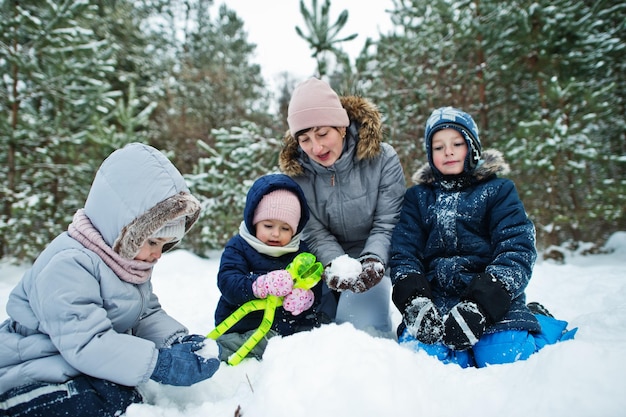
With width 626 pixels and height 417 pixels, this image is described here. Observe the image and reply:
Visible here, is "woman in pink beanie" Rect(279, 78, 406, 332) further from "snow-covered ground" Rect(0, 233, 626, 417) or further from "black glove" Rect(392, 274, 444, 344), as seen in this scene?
"snow-covered ground" Rect(0, 233, 626, 417)

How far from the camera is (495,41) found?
24.2 ft

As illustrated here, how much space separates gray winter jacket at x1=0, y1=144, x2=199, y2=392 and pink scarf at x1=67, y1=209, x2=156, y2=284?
0.02 m

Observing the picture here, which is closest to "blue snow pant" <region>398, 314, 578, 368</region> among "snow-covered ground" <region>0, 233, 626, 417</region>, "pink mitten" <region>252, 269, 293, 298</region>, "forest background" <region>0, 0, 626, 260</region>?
"snow-covered ground" <region>0, 233, 626, 417</region>

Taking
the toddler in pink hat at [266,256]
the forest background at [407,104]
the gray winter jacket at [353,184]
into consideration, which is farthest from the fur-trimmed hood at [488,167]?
the forest background at [407,104]

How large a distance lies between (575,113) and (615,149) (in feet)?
9.81

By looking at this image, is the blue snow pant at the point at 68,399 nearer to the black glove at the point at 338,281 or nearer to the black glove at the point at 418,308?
the black glove at the point at 338,281

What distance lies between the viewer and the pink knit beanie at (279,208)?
2.16m

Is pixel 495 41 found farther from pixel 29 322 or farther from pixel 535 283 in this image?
pixel 29 322

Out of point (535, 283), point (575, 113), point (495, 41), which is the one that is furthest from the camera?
point (495, 41)

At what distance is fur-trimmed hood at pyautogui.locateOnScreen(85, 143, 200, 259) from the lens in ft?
4.78

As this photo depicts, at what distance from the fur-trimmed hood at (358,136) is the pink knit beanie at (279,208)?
33cm

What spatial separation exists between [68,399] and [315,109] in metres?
1.83

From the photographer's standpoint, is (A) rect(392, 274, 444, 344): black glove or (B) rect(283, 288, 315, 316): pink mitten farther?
(B) rect(283, 288, 315, 316): pink mitten

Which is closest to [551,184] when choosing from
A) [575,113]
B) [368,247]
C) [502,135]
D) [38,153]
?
[575,113]
